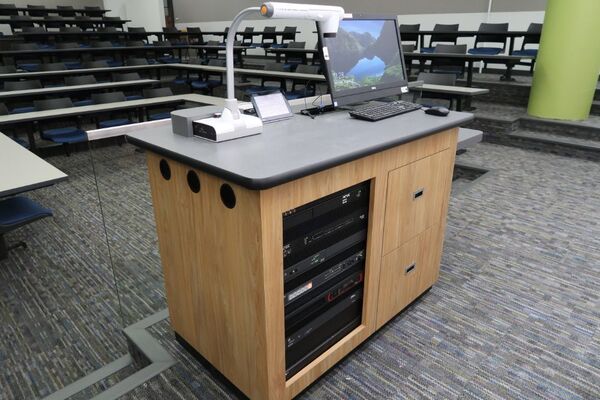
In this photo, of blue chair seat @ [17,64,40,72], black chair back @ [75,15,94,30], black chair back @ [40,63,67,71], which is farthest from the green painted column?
black chair back @ [75,15,94,30]

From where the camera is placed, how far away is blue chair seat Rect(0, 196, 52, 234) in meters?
2.40

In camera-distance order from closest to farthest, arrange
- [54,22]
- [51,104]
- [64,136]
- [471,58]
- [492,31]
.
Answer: [64,136] → [51,104] → [471,58] → [492,31] → [54,22]

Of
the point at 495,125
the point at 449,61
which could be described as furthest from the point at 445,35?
the point at 495,125

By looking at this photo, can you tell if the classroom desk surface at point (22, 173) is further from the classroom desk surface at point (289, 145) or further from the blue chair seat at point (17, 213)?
the classroom desk surface at point (289, 145)

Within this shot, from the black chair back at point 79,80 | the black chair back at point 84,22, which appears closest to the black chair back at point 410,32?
the black chair back at point 79,80

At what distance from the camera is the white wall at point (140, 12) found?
12281 millimetres

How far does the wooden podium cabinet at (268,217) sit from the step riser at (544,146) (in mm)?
3569

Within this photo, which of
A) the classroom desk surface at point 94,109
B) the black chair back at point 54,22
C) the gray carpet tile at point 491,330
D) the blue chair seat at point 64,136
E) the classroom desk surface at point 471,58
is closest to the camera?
the gray carpet tile at point 491,330

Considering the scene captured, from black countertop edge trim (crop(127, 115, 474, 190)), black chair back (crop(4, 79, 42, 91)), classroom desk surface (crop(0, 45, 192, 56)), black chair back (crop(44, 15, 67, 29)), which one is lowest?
black chair back (crop(4, 79, 42, 91))

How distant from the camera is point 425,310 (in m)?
2.16

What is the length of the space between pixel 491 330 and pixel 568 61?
4.22 metres

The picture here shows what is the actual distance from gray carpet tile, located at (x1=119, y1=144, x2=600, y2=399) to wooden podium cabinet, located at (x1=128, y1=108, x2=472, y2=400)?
0.38ft

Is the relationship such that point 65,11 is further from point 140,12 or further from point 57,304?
point 57,304

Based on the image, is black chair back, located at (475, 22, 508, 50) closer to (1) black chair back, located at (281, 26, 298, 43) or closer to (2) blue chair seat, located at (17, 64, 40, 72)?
(1) black chair back, located at (281, 26, 298, 43)
